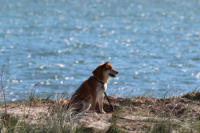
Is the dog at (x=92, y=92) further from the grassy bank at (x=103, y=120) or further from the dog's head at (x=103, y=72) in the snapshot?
the grassy bank at (x=103, y=120)

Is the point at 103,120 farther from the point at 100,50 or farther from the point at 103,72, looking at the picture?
the point at 100,50

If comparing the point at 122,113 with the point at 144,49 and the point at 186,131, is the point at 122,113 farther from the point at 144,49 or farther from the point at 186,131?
the point at 144,49

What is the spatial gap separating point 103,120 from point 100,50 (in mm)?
18854

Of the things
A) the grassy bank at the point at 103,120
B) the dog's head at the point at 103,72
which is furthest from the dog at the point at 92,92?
the grassy bank at the point at 103,120

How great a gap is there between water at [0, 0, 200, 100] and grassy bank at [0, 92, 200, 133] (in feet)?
6.25

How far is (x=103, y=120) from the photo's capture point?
838cm

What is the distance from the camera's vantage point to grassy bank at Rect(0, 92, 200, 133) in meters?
7.63

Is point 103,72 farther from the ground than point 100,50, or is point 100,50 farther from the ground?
point 100,50

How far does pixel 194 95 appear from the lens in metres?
10.8

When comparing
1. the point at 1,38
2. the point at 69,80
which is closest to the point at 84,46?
the point at 1,38

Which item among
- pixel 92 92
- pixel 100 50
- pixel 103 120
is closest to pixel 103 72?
pixel 92 92

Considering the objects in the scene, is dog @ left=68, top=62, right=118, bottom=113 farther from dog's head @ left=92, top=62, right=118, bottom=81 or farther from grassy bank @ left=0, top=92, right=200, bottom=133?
grassy bank @ left=0, top=92, right=200, bottom=133

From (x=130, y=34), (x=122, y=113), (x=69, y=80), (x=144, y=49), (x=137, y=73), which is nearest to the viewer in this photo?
(x=122, y=113)

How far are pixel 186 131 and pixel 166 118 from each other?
1.44 ft
